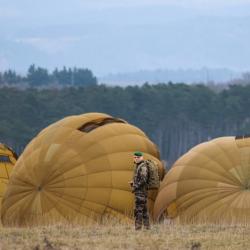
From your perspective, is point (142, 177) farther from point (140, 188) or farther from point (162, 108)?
point (162, 108)

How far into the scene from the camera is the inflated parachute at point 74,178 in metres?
32.2

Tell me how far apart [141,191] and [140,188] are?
68mm

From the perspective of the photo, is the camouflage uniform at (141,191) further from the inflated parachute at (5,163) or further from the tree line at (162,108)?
the tree line at (162,108)

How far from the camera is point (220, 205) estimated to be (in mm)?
31688

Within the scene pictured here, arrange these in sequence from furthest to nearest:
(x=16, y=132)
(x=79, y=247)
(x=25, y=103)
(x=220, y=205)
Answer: (x=25, y=103) < (x=16, y=132) < (x=220, y=205) < (x=79, y=247)

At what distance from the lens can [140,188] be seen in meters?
26.5

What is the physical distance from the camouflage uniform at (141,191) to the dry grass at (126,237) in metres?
0.28

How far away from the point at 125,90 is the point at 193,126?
1143 cm

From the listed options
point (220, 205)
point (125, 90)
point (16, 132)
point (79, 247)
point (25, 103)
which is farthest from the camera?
point (125, 90)

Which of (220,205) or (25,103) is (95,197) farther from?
(25,103)

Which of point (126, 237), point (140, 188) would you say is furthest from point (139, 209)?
point (126, 237)

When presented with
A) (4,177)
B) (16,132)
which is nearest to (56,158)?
(4,177)

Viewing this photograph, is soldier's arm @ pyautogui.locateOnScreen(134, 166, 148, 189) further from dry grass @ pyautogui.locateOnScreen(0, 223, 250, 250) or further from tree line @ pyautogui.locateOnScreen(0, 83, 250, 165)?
tree line @ pyautogui.locateOnScreen(0, 83, 250, 165)

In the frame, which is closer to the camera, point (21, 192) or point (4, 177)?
point (21, 192)
